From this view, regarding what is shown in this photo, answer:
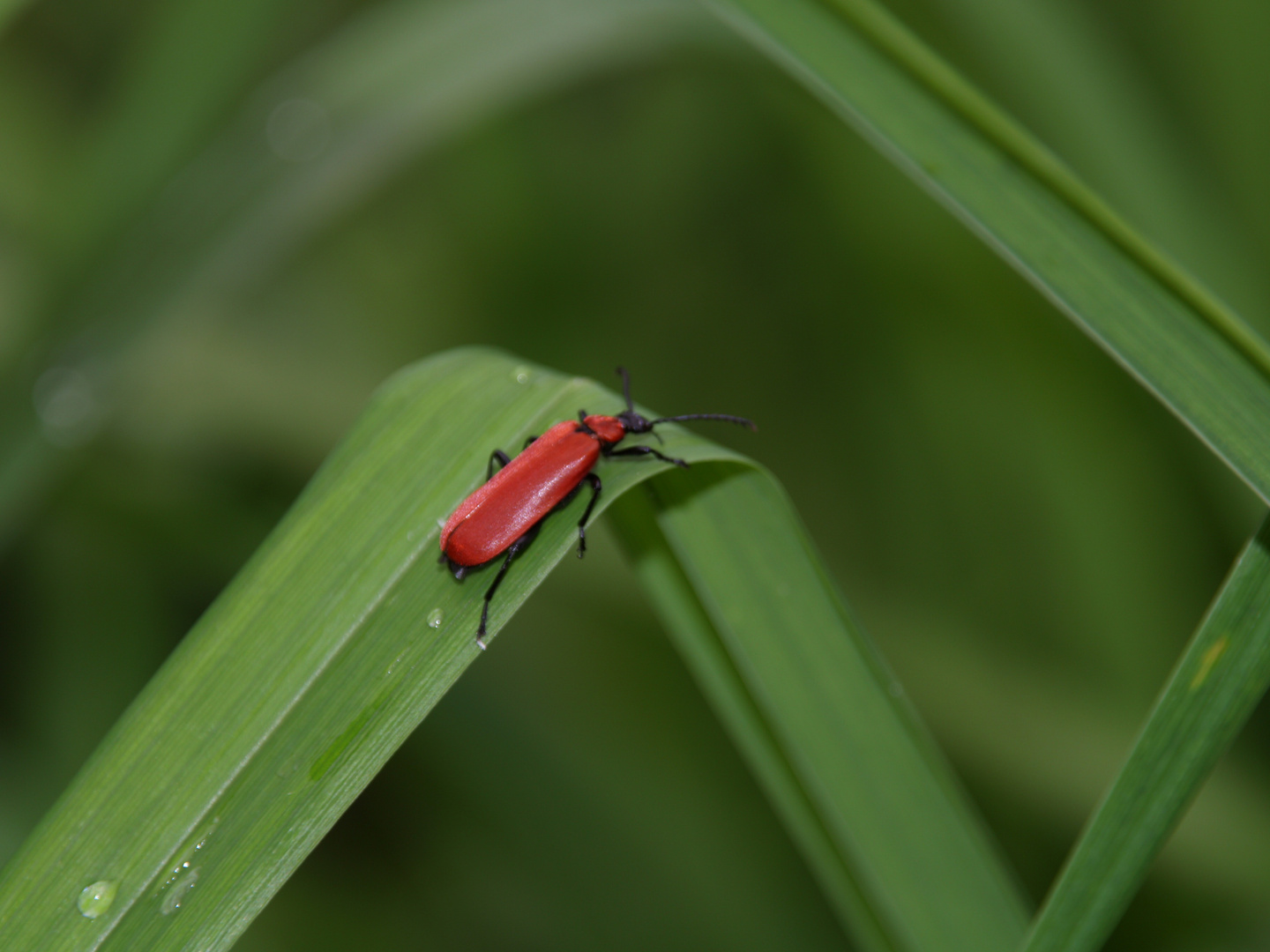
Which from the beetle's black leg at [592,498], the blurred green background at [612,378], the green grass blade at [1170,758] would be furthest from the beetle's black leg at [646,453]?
the blurred green background at [612,378]

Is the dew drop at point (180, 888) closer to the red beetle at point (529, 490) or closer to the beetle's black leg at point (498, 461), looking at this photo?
the red beetle at point (529, 490)

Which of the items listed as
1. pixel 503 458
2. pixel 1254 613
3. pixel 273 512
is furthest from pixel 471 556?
pixel 273 512

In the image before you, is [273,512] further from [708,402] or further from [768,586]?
[768,586]

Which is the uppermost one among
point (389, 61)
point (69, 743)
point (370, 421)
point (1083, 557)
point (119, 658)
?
point (389, 61)

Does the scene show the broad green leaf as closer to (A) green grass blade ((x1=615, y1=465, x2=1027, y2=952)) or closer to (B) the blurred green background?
(A) green grass blade ((x1=615, y1=465, x2=1027, y2=952))

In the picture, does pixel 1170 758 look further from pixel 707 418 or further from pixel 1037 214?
pixel 707 418

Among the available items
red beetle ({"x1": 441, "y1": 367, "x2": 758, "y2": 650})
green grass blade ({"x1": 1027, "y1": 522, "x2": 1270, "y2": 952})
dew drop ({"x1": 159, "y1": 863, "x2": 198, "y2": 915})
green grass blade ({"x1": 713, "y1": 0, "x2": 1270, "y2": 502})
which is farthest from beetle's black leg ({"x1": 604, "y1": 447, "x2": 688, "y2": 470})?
dew drop ({"x1": 159, "y1": 863, "x2": 198, "y2": 915})
